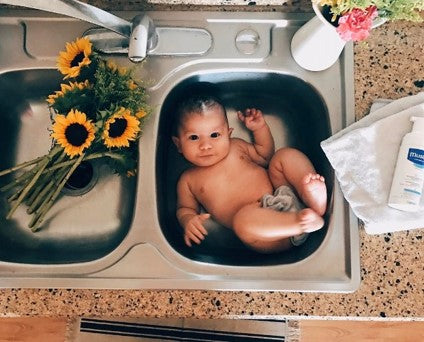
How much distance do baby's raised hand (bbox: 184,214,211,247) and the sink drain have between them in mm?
236

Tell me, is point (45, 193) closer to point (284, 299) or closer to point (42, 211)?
point (42, 211)

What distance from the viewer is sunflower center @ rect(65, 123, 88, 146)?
36.0 inches

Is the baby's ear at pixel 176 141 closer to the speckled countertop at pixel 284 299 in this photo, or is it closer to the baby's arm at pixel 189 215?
the baby's arm at pixel 189 215

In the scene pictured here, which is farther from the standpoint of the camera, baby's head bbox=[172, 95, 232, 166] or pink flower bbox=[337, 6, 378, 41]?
baby's head bbox=[172, 95, 232, 166]

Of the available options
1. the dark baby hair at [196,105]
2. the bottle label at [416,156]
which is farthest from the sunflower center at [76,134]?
the bottle label at [416,156]

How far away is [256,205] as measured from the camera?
107 cm

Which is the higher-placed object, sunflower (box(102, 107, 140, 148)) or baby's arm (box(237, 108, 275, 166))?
baby's arm (box(237, 108, 275, 166))

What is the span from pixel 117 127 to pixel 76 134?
0.07 meters

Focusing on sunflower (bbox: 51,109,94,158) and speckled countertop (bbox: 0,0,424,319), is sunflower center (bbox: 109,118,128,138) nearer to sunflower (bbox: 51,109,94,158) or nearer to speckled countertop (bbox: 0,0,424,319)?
sunflower (bbox: 51,109,94,158)

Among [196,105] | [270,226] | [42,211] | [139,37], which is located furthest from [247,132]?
[42,211]

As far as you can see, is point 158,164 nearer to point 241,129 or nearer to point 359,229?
point 241,129

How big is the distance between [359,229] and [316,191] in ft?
0.34

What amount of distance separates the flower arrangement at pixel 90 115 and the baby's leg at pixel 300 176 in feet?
0.96

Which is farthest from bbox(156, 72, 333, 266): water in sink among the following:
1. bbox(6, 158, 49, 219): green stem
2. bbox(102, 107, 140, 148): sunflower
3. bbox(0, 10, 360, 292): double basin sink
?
bbox(6, 158, 49, 219): green stem
